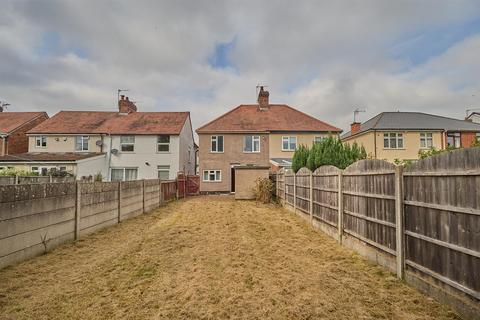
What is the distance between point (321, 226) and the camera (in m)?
9.65

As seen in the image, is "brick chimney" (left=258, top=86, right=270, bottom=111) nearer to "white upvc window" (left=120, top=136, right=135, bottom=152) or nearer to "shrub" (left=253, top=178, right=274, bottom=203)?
"white upvc window" (left=120, top=136, right=135, bottom=152)

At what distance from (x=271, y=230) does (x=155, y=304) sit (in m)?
6.19

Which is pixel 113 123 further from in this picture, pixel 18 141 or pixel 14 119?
pixel 14 119

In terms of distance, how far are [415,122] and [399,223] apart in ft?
103

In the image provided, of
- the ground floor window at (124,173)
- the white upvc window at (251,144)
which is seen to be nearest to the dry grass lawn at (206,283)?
the white upvc window at (251,144)

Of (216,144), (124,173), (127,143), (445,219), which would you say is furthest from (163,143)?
(445,219)

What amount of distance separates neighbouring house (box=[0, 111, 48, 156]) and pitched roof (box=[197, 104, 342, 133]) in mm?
20517

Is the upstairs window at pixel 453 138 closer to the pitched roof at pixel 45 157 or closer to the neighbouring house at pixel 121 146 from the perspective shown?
the neighbouring house at pixel 121 146

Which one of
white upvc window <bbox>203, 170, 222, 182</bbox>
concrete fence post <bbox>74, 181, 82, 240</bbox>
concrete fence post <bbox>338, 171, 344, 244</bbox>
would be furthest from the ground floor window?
concrete fence post <bbox>338, 171, 344, 244</bbox>

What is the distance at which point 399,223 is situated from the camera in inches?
193

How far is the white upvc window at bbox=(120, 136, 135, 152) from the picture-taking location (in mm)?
28688

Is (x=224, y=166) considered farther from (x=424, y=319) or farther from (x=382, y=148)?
(x=424, y=319)

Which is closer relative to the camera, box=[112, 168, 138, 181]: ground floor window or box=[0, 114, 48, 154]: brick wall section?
box=[112, 168, 138, 181]: ground floor window

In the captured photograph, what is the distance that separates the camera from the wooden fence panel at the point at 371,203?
538 cm
